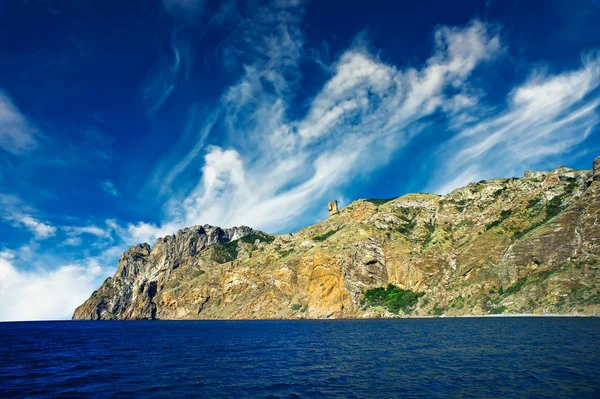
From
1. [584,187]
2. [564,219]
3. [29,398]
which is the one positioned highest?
[584,187]

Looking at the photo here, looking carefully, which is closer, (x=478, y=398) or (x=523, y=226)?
(x=478, y=398)

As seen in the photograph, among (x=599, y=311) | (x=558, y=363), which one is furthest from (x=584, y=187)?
(x=558, y=363)

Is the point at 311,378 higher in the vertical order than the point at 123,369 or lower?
lower

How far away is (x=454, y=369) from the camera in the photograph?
136 ft

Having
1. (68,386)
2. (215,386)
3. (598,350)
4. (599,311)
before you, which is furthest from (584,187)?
(68,386)

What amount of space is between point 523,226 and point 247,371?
18566 centimetres

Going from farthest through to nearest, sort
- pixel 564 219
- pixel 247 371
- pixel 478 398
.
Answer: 1. pixel 564 219
2. pixel 247 371
3. pixel 478 398

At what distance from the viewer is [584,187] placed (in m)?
166

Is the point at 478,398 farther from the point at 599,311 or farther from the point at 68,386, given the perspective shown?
the point at 599,311

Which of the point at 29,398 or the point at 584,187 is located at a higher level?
the point at 584,187

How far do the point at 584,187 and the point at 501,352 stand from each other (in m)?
157

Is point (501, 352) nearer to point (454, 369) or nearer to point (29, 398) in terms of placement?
point (454, 369)

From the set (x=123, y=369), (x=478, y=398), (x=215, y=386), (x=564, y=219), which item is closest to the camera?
(x=478, y=398)

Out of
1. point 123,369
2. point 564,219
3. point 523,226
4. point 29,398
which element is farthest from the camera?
point 523,226
